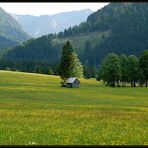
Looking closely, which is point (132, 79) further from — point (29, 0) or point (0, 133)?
point (29, 0)

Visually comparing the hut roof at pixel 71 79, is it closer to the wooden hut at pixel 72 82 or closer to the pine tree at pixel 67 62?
the wooden hut at pixel 72 82

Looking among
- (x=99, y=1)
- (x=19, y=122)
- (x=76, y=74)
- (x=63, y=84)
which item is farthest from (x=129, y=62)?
(x=99, y=1)

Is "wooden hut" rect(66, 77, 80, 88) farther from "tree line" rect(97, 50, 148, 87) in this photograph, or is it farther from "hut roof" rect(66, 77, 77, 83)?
"tree line" rect(97, 50, 148, 87)

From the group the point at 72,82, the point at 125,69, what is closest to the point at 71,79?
the point at 72,82

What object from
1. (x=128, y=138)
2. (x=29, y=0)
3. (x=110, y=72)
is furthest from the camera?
(x=110, y=72)

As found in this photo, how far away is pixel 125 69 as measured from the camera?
143 metres

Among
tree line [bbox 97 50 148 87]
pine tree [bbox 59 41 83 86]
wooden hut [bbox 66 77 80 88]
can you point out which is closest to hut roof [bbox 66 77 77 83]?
wooden hut [bbox 66 77 80 88]

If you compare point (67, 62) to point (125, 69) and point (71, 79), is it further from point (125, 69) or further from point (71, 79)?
point (125, 69)

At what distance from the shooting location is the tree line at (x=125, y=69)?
13750 centimetres

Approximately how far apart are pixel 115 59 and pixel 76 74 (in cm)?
1482

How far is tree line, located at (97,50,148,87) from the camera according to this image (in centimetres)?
13750

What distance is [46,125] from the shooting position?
27.9 metres

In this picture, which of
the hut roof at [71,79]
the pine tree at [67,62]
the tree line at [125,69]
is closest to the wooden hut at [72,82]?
the hut roof at [71,79]

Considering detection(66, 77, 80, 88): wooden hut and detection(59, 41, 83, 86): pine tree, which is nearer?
detection(66, 77, 80, 88): wooden hut
